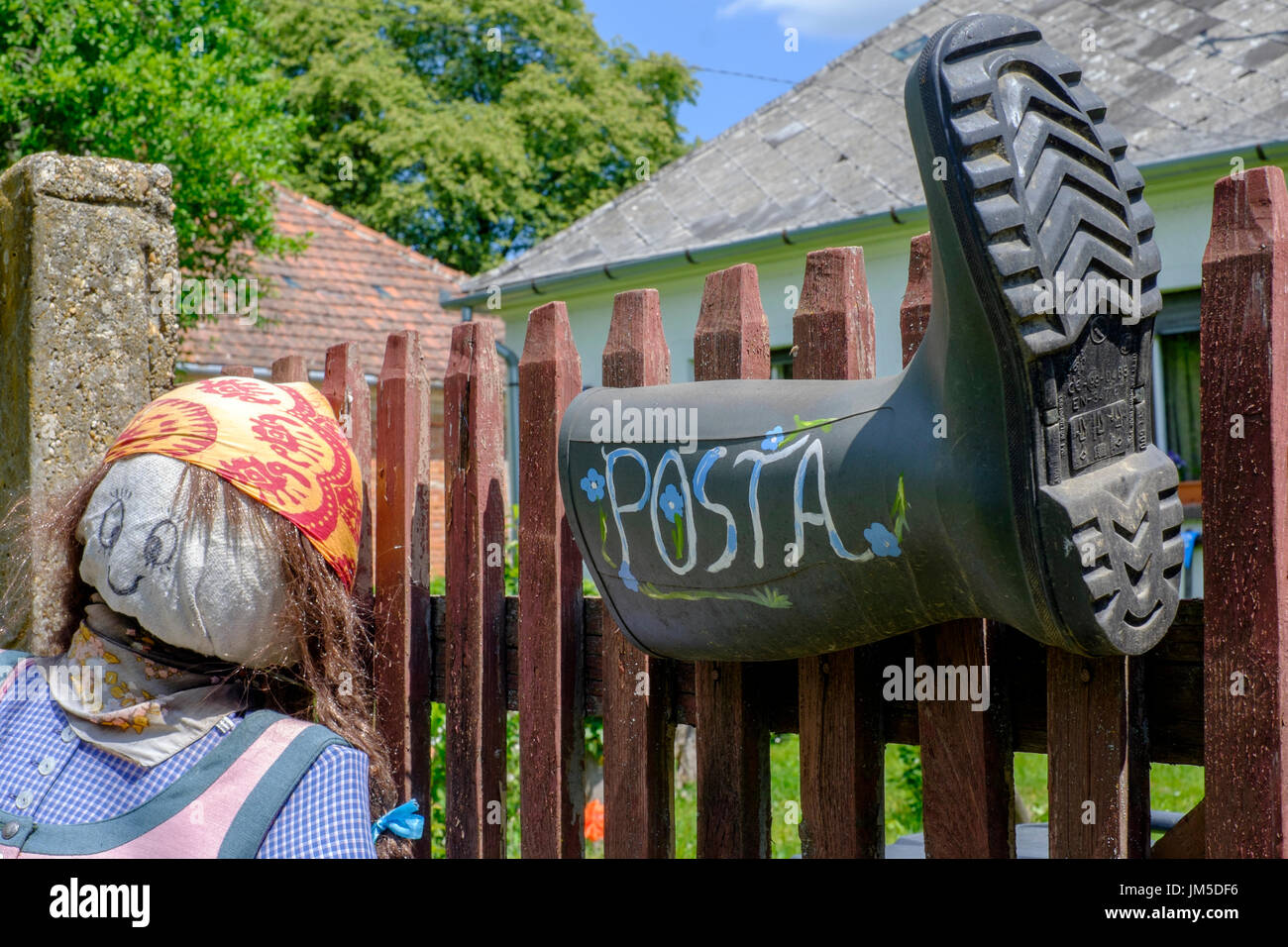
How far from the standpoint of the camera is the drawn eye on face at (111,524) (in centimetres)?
177

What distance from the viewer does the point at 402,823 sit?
1873 mm

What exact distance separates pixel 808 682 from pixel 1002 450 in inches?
24.8

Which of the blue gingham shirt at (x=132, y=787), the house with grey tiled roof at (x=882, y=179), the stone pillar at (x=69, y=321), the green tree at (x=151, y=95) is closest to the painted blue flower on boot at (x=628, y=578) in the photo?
the blue gingham shirt at (x=132, y=787)

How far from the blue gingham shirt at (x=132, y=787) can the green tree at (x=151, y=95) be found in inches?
312

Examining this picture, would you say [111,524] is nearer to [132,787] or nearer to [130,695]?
[130,695]

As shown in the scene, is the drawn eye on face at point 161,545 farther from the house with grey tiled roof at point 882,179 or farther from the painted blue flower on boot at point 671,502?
the house with grey tiled roof at point 882,179

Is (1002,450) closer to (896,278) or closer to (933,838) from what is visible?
(933,838)

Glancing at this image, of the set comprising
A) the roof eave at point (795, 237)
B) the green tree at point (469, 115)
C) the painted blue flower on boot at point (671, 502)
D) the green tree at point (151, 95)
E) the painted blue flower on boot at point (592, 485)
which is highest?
the green tree at point (469, 115)

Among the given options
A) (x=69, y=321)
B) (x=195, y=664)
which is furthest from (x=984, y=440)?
(x=69, y=321)

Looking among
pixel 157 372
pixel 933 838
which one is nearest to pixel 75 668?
pixel 157 372
